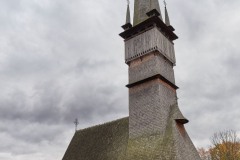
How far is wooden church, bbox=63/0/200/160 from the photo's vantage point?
A: 2512cm

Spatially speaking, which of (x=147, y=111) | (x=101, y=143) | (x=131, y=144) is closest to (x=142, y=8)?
(x=147, y=111)

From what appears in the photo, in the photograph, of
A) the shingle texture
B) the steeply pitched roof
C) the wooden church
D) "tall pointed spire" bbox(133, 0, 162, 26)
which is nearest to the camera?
the shingle texture

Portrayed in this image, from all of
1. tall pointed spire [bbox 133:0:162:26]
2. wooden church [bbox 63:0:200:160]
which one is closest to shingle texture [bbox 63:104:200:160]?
wooden church [bbox 63:0:200:160]

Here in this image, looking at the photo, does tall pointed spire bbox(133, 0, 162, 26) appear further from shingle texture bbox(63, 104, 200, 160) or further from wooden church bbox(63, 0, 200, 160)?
shingle texture bbox(63, 104, 200, 160)

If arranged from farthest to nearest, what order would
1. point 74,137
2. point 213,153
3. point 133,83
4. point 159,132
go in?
point 213,153 < point 74,137 < point 133,83 < point 159,132

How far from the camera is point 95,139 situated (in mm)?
32375

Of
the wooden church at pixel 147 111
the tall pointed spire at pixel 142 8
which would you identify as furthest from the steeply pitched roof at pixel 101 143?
the tall pointed spire at pixel 142 8

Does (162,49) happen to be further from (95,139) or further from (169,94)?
(95,139)

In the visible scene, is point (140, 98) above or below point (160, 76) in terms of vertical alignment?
below

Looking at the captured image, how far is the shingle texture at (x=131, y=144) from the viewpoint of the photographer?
2390cm

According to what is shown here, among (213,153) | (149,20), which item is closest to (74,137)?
(149,20)

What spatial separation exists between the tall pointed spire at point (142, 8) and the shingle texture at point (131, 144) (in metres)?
11.9

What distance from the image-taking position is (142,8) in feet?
112

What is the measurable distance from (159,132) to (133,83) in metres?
6.45
